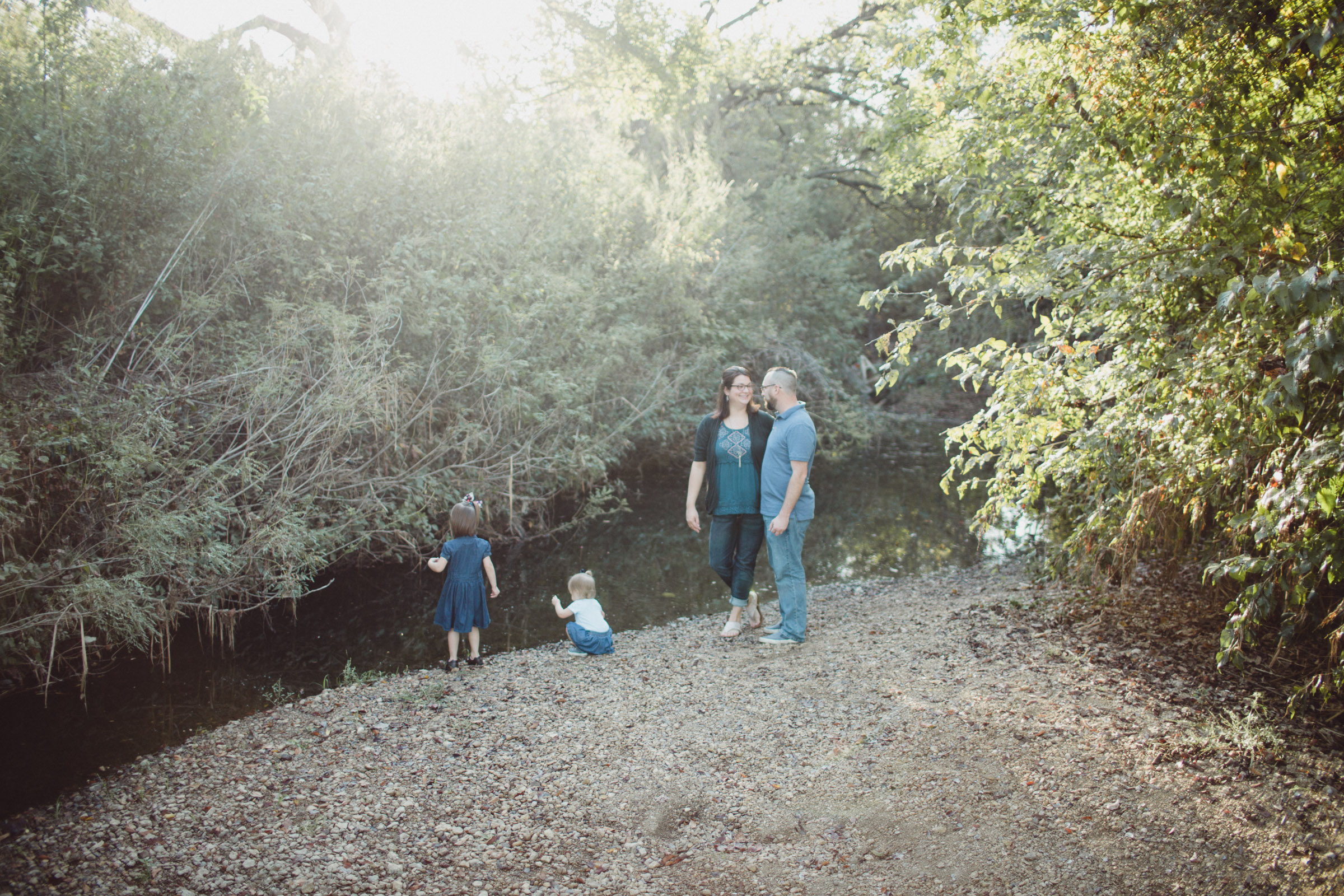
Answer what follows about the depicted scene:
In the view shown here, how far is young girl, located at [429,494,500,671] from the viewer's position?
6.55 metres

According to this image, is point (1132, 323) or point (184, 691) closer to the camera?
point (1132, 323)

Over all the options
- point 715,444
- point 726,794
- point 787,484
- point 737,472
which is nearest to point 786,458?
point 787,484

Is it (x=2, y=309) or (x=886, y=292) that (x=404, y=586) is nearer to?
(x=2, y=309)

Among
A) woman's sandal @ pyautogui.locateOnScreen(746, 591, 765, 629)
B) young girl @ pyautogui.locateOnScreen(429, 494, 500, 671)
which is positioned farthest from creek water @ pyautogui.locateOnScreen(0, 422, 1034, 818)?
woman's sandal @ pyautogui.locateOnScreen(746, 591, 765, 629)

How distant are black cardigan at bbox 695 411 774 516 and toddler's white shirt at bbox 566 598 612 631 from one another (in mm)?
1337

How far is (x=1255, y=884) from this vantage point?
3348mm

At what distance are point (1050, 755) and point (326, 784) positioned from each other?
3.94 m

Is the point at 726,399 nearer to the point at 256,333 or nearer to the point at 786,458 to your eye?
the point at 786,458

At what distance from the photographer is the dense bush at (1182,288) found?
3467mm

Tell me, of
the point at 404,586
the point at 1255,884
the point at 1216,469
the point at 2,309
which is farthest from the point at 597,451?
the point at 1255,884

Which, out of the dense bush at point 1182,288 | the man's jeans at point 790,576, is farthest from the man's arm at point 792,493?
the dense bush at point 1182,288

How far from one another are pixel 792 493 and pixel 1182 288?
2.73m

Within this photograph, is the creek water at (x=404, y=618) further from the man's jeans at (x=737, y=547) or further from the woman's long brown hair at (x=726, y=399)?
the woman's long brown hair at (x=726, y=399)

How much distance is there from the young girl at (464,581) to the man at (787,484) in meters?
2.23
